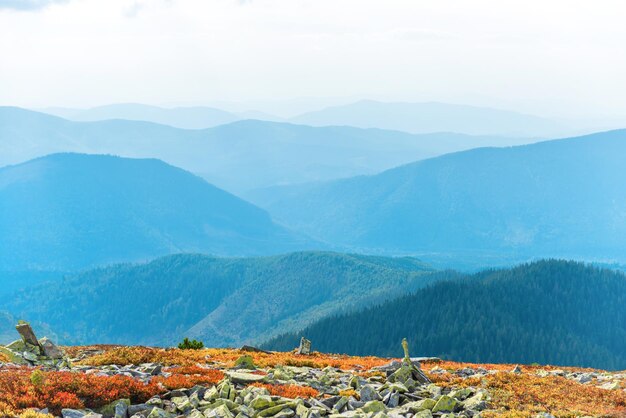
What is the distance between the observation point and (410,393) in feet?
96.4

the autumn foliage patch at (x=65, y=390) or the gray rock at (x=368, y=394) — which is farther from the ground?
the gray rock at (x=368, y=394)

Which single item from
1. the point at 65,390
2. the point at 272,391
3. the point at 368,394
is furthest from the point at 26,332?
the point at 368,394

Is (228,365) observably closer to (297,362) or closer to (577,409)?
(297,362)

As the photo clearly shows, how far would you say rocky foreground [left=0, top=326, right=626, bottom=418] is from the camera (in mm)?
25391

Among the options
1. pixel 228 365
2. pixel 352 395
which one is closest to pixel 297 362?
Result: pixel 228 365

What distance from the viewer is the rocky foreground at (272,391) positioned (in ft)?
83.3

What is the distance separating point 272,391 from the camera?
93.4 ft

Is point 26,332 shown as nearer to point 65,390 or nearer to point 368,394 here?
point 65,390

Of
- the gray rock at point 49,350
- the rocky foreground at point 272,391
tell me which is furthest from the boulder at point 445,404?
the gray rock at point 49,350

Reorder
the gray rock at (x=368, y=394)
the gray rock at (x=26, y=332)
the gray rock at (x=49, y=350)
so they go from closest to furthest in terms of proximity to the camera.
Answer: the gray rock at (x=368, y=394)
the gray rock at (x=26, y=332)
the gray rock at (x=49, y=350)

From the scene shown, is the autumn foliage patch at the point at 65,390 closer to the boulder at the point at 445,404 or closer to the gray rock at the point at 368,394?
the gray rock at the point at 368,394

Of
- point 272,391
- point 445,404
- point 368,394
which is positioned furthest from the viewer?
point 272,391

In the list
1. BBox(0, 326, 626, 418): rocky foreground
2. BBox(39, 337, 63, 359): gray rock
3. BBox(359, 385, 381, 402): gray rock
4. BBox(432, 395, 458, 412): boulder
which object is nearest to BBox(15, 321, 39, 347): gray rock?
BBox(0, 326, 626, 418): rocky foreground

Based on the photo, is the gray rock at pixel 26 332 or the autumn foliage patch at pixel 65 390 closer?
the autumn foliage patch at pixel 65 390
